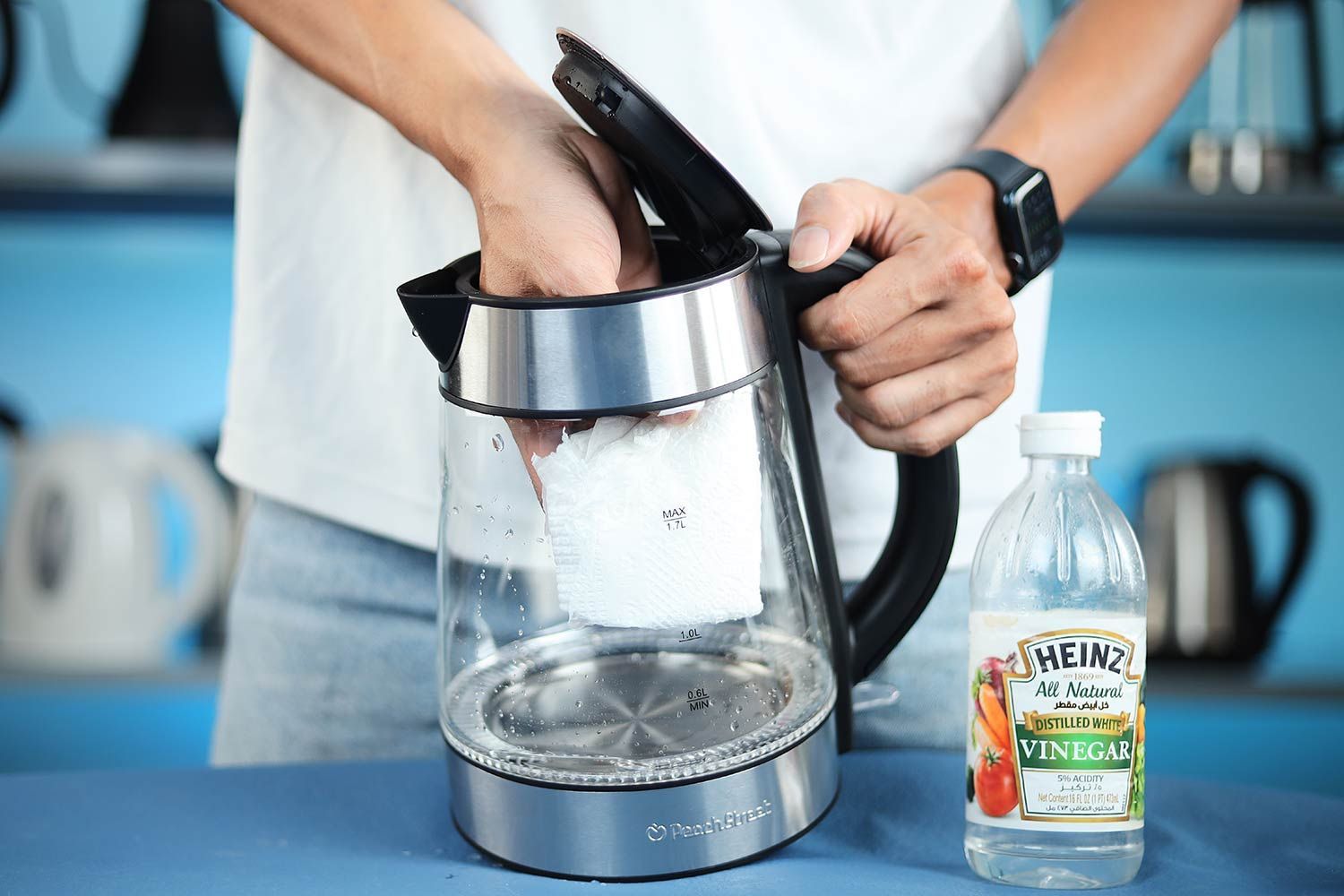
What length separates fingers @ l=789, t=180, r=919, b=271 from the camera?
505 millimetres

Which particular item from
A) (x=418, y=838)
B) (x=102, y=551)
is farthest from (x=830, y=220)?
(x=102, y=551)

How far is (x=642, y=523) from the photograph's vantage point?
46cm

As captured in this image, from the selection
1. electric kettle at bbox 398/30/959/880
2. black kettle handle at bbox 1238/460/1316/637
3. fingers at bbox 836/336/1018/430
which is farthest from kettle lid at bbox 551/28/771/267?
black kettle handle at bbox 1238/460/1316/637

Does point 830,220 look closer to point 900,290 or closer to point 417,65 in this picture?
point 900,290

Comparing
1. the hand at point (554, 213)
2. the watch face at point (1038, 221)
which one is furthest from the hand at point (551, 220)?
the watch face at point (1038, 221)

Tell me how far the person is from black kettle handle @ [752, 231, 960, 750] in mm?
108

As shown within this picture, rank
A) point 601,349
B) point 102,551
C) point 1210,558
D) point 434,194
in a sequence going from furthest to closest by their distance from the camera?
point 1210,558, point 102,551, point 434,194, point 601,349

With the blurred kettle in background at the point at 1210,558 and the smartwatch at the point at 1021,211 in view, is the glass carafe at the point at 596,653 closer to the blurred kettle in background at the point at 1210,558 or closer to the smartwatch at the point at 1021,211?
the smartwatch at the point at 1021,211

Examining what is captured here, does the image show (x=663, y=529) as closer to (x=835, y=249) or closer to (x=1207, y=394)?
(x=835, y=249)

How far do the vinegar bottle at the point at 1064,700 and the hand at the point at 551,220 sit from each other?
192 mm

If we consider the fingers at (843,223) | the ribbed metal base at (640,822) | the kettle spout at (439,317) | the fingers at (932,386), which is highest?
the fingers at (843,223)

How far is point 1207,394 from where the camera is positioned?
1662 millimetres

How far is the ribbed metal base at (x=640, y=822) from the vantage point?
474mm

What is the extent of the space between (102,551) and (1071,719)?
Answer: 114 centimetres
